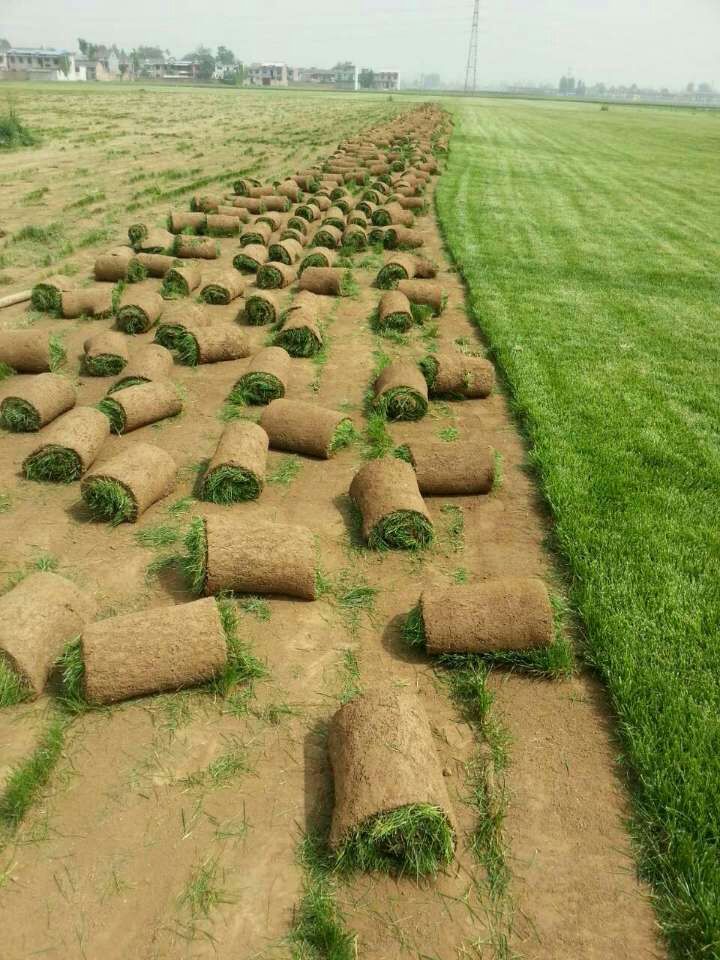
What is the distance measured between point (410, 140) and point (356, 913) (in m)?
42.5

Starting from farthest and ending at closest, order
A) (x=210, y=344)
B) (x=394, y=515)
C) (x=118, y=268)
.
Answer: (x=118, y=268) → (x=210, y=344) → (x=394, y=515)

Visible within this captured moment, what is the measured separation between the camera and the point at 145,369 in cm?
941

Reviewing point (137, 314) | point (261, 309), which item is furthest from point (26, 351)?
point (261, 309)

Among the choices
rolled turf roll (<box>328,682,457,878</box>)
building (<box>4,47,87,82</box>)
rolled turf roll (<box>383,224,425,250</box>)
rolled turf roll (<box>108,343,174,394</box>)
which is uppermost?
building (<box>4,47,87,82</box>)

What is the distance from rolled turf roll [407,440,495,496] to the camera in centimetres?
725

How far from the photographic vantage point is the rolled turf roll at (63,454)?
7375 millimetres

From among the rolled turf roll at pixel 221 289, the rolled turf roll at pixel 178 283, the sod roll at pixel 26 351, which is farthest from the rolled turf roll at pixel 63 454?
the rolled turf roll at pixel 178 283

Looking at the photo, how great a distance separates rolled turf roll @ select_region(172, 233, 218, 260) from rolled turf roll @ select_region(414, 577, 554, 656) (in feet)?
46.1

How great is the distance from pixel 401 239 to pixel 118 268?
7760 mm

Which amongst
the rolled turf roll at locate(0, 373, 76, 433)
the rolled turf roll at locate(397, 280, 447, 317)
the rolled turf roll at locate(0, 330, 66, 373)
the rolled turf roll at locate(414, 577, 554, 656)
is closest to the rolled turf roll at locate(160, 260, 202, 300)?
the rolled turf roll at locate(0, 330, 66, 373)

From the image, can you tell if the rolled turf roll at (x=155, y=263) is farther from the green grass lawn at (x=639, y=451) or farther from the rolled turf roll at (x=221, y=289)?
the green grass lawn at (x=639, y=451)

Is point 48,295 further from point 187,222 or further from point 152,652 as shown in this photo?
point 152,652

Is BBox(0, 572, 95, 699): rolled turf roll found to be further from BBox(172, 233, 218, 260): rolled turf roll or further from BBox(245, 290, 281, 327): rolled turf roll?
BBox(172, 233, 218, 260): rolled turf roll

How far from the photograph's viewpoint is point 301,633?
18.2 feet
